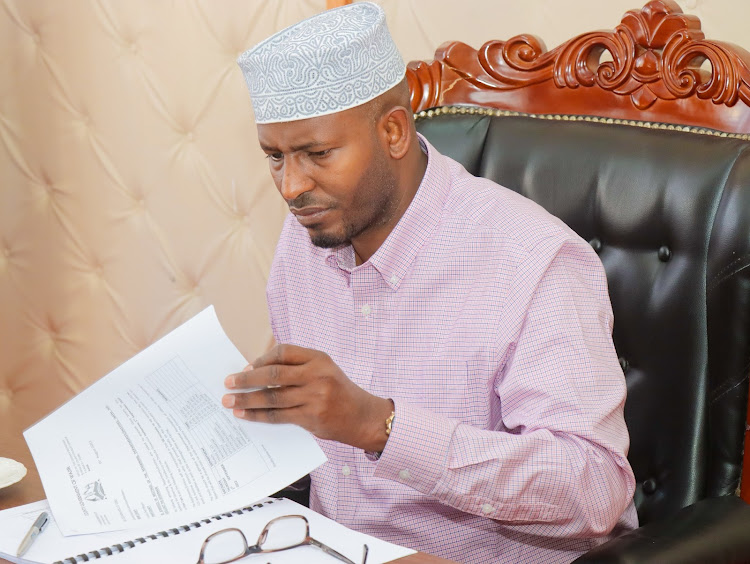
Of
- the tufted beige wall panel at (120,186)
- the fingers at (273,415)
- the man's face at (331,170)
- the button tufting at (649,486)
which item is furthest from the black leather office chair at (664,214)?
the tufted beige wall panel at (120,186)

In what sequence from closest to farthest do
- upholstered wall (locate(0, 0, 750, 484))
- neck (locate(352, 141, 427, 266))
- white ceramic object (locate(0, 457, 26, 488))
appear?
white ceramic object (locate(0, 457, 26, 488)) → neck (locate(352, 141, 427, 266)) → upholstered wall (locate(0, 0, 750, 484))

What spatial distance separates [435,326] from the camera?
125 centimetres

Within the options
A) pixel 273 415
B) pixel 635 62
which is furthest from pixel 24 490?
pixel 635 62

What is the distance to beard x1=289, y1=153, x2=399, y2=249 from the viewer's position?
1.24 m

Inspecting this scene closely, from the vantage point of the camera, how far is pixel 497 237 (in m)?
1.24

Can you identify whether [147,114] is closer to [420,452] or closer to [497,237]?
[497,237]

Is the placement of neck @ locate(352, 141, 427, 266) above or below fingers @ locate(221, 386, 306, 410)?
above

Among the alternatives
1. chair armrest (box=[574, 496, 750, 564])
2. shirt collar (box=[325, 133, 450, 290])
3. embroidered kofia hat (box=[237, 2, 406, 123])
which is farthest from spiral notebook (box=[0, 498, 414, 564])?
embroidered kofia hat (box=[237, 2, 406, 123])

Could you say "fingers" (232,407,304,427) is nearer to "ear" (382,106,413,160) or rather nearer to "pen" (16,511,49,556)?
"pen" (16,511,49,556)

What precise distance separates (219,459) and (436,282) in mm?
400

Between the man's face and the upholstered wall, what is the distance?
2.26 ft

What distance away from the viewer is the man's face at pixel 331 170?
1.21 m

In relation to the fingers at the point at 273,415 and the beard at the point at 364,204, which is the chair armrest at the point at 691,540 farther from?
the beard at the point at 364,204

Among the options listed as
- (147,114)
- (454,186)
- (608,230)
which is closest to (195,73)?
(147,114)
